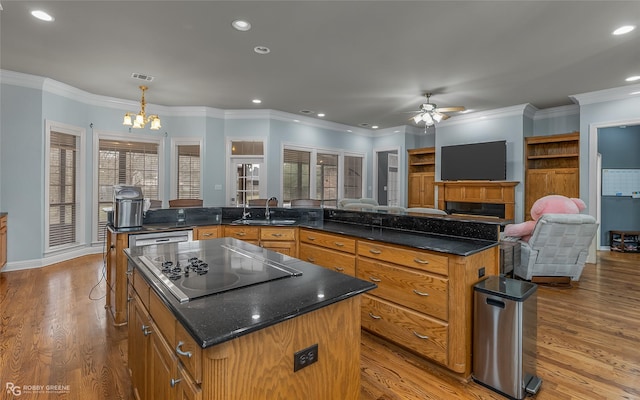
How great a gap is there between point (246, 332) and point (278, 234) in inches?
104

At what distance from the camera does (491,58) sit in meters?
4.02

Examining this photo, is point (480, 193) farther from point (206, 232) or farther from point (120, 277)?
point (120, 277)

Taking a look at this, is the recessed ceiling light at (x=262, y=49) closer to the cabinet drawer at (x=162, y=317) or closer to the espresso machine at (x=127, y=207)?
the espresso machine at (x=127, y=207)

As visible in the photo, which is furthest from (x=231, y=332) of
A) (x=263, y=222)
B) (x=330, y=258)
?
(x=263, y=222)

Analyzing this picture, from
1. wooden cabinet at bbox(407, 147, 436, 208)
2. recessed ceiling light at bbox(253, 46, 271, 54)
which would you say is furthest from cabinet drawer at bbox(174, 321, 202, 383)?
wooden cabinet at bbox(407, 147, 436, 208)

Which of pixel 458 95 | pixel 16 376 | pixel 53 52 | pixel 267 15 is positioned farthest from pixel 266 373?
pixel 458 95

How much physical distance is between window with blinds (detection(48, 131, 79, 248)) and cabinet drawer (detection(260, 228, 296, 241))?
4018 millimetres

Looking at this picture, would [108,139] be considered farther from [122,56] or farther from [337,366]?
[337,366]

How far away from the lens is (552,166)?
658 cm

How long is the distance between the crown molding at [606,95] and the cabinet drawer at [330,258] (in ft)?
18.3

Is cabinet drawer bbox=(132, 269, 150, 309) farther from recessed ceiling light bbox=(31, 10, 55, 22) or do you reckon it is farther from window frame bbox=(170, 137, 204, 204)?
window frame bbox=(170, 137, 204, 204)

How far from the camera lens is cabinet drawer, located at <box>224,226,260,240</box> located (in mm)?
3685

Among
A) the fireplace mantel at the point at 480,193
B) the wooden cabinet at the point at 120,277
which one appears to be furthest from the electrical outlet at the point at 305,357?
the fireplace mantel at the point at 480,193

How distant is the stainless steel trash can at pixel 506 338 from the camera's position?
193cm
